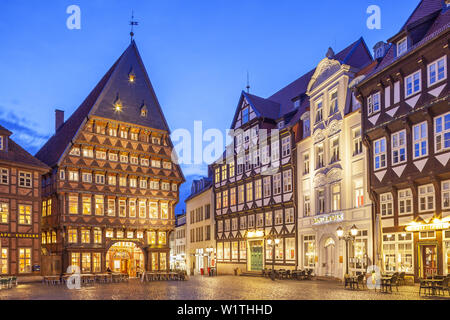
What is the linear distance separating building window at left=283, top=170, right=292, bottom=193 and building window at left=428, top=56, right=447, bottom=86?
55.2 feet

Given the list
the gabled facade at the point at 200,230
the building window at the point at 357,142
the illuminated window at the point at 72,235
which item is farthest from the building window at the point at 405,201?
the gabled facade at the point at 200,230

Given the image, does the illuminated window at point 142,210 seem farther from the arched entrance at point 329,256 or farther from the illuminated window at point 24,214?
the arched entrance at point 329,256

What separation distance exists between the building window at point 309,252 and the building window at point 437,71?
15.9 m

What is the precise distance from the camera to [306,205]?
129 ft

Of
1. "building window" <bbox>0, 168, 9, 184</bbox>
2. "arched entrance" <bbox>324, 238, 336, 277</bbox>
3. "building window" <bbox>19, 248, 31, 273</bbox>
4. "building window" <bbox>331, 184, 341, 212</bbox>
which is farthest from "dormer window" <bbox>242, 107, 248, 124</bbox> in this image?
"building window" <bbox>19, 248, 31, 273</bbox>

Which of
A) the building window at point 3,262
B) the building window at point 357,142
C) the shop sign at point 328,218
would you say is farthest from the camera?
the building window at point 3,262

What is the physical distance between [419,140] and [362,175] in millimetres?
5867

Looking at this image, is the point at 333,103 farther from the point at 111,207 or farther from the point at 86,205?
the point at 86,205

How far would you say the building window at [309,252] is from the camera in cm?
3812

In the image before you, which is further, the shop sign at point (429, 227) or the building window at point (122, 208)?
the building window at point (122, 208)

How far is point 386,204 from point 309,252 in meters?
10.2

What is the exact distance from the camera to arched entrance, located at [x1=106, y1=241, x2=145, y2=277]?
4703 cm

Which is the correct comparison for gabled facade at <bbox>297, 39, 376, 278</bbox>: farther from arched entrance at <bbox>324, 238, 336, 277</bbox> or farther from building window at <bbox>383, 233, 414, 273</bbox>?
building window at <bbox>383, 233, 414, 273</bbox>
